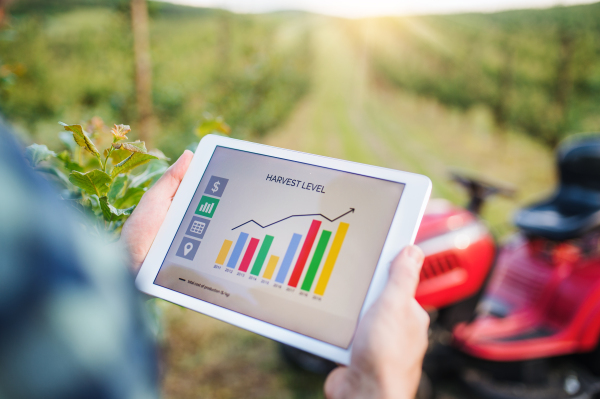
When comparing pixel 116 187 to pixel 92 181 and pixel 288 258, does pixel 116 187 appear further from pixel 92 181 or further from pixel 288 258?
pixel 288 258

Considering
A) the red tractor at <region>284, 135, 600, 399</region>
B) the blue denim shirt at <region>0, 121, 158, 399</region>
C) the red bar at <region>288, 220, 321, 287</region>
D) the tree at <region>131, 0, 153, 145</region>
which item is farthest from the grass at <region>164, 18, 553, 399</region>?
the blue denim shirt at <region>0, 121, 158, 399</region>

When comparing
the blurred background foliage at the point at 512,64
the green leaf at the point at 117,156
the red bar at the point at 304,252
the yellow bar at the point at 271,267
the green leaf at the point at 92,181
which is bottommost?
the blurred background foliage at the point at 512,64

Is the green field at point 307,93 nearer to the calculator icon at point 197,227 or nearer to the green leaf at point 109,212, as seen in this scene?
the calculator icon at point 197,227

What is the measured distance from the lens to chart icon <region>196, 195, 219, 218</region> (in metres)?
0.85

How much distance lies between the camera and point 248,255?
79 centimetres

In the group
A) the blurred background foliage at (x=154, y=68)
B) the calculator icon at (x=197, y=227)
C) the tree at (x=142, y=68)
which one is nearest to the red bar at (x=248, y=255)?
the calculator icon at (x=197, y=227)

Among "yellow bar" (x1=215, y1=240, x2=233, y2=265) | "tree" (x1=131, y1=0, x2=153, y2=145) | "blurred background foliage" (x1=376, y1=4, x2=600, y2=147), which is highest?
"yellow bar" (x1=215, y1=240, x2=233, y2=265)

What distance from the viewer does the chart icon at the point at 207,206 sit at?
0.85 m

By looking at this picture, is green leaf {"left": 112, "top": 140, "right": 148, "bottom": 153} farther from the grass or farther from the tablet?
the grass

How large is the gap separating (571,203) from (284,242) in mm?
2011

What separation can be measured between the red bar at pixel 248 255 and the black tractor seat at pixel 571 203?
1.73 metres

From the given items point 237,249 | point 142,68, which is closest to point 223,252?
point 237,249

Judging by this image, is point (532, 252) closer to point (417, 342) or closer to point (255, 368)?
point (255, 368)

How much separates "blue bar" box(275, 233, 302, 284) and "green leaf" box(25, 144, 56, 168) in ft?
1.52
